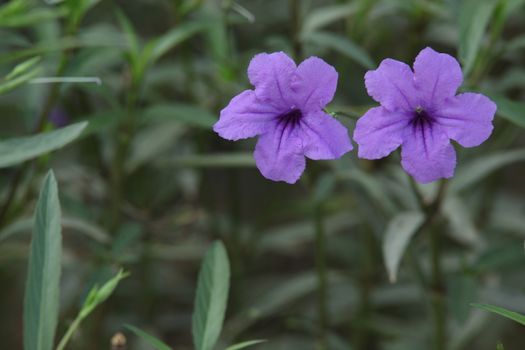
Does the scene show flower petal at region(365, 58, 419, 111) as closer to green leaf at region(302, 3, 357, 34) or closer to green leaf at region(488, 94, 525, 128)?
green leaf at region(488, 94, 525, 128)

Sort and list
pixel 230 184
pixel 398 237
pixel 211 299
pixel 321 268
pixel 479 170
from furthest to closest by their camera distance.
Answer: pixel 230 184
pixel 321 268
pixel 479 170
pixel 398 237
pixel 211 299

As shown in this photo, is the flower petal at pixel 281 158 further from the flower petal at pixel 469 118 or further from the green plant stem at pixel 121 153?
the green plant stem at pixel 121 153

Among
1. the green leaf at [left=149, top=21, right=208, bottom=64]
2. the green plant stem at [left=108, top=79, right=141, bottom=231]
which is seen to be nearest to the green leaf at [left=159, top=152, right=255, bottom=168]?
the green plant stem at [left=108, top=79, right=141, bottom=231]

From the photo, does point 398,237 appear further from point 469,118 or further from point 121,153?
point 121,153

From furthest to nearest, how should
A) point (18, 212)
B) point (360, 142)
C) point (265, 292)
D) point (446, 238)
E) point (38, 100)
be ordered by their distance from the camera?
point (446, 238) < point (265, 292) < point (38, 100) < point (18, 212) < point (360, 142)

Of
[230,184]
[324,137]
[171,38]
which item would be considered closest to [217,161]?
[171,38]

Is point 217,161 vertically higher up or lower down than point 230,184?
higher up

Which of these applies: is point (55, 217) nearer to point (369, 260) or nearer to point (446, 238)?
point (369, 260)

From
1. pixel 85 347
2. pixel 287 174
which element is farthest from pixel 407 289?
pixel 287 174
